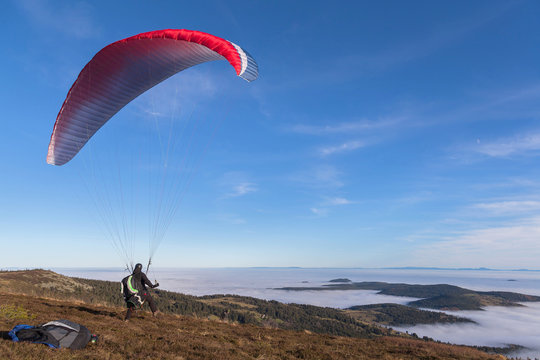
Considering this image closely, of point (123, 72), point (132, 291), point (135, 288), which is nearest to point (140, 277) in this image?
point (135, 288)

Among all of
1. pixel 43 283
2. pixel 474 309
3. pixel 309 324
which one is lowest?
pixel 474 309

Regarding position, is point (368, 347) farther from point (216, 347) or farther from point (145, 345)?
A: point (145, 345)

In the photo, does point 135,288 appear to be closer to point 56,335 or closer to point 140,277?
point 140,277

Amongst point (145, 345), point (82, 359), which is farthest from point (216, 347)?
point (82, 359)

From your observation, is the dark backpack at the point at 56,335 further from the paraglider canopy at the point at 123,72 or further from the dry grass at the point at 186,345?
the paraglider canopy at the point at 123,72

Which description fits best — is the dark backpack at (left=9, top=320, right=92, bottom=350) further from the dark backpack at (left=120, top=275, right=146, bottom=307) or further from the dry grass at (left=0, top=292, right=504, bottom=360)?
the dark backpack at (left=120, top=275, right=146, bottom=307)

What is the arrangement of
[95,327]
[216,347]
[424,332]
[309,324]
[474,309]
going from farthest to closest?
[474,309] < [424,332] < [309,324] < [95,327] < [216,347]

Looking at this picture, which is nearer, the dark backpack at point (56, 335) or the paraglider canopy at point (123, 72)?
the dark backpack at point (56, 335)

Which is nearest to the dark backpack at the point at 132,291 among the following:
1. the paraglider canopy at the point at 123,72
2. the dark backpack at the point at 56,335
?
the dark backpack at the point at 56,335
